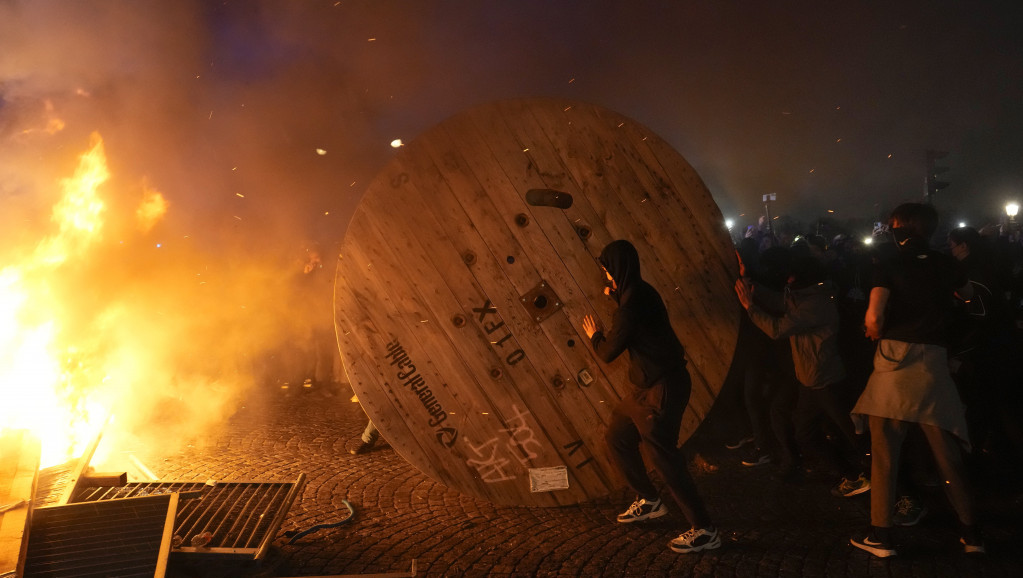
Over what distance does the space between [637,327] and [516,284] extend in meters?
1.01

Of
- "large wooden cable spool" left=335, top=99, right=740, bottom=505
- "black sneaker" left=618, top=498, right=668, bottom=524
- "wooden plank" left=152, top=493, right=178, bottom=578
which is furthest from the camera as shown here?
"large wooden cable spool" left=335, top=99, right=740, bottom=505

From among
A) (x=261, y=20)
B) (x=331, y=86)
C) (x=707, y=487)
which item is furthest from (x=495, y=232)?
(x=261, y=20)

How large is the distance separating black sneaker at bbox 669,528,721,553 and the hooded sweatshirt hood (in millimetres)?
1454

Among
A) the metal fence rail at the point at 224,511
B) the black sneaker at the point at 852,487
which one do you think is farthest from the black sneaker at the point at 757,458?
the metal fence rail at the point at 224,511

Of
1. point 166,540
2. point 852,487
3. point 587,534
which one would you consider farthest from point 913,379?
point 166,540

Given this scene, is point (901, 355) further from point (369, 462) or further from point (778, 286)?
point (369, 462)

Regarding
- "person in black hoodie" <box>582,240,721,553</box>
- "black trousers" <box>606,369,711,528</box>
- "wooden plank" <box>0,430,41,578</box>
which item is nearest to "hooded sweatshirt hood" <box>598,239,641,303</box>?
"person in black hoodie" <box>582,240,721,553</box>

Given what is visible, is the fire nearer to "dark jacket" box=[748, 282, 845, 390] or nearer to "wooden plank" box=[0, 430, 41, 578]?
"wooden plank" box=[0, 430, 41, 578]

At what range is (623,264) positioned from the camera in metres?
3.63

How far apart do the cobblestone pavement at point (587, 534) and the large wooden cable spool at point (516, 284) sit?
309 millimetres

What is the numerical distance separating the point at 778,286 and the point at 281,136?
733 cm

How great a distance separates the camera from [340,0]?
8633 mm

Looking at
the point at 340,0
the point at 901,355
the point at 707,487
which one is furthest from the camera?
the point at 340,0

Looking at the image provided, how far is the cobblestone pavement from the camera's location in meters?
3.45
